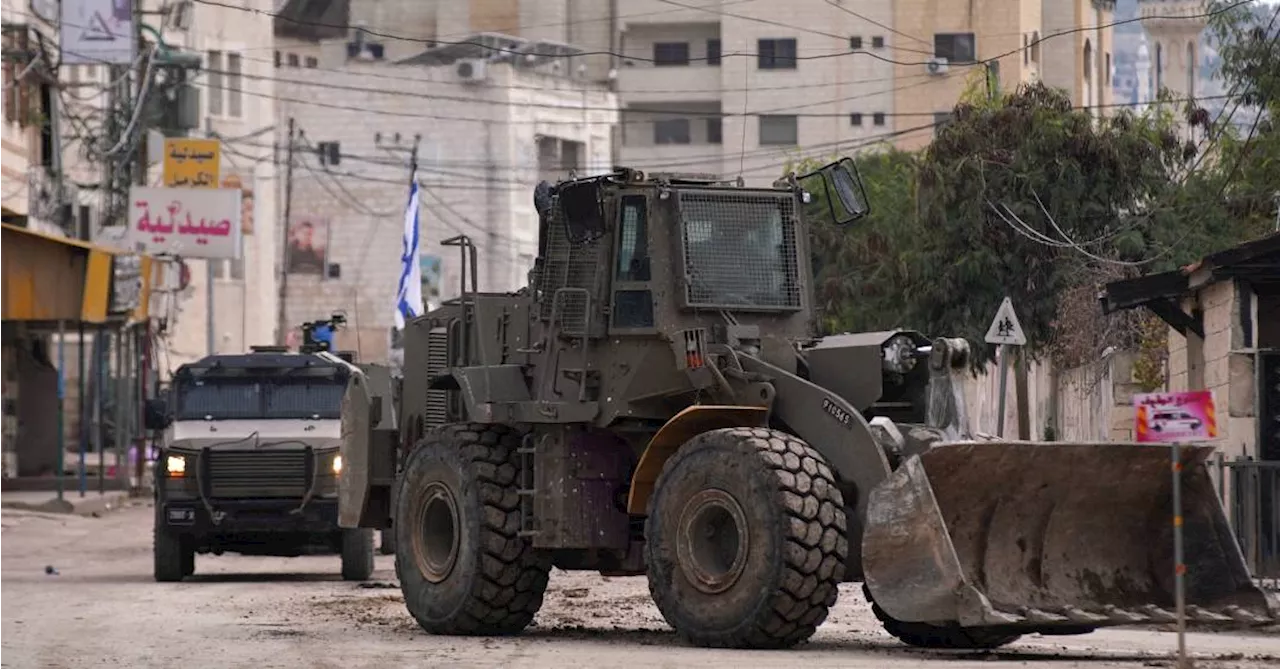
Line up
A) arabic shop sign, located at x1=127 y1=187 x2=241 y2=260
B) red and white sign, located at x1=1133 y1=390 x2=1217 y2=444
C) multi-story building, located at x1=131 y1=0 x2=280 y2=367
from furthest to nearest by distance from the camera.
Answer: multi-story building, located at x1=131 y1=0 x2=280 y2=367 < arabic shop sign, located at x1=127 y1=187 x2=241 y2=260 < red and white sign, located at x1=1133 y1=390 x2=1217 y2=444

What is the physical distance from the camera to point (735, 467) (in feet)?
53.2

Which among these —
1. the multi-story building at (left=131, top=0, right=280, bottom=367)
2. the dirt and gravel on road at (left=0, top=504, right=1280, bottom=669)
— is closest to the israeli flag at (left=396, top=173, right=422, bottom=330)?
the dirt and gravel on road at (left=0, top=504, right=1280, bottom=669)

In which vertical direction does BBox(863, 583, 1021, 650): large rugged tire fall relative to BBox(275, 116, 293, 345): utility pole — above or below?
below

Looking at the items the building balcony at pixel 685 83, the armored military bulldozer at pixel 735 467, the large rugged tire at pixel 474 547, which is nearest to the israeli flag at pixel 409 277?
the armored military bulldozer at pixel 735 467

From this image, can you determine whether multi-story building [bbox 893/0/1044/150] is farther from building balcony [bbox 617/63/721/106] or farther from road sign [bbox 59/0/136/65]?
building balcony [bbox 617/63/721/106]

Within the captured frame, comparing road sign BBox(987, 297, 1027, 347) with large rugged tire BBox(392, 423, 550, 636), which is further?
road sign BBox(987, 297, 1027, 347)

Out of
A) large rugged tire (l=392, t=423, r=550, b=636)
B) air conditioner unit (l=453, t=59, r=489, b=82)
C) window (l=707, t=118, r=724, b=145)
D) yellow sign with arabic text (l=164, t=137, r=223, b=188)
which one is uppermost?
air conditioner unit (l=453, t=59, r=489, b=82)

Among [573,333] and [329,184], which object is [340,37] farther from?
[573,333]

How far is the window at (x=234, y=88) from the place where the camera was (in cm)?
7806

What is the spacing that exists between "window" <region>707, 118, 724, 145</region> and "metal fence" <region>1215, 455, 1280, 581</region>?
7214cm

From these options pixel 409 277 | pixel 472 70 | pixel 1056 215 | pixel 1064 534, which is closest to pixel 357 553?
pixel 1064 534

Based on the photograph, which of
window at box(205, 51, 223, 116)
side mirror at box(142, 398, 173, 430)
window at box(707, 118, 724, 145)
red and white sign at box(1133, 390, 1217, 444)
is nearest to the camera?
red and white sign at box(1133, 390, 1217, 444)

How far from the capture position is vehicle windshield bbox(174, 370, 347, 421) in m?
27.1

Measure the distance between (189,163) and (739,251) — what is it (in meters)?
38.7
